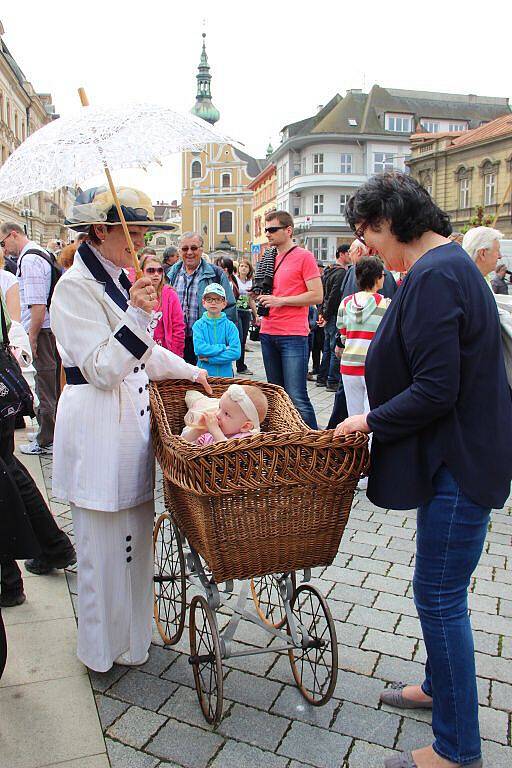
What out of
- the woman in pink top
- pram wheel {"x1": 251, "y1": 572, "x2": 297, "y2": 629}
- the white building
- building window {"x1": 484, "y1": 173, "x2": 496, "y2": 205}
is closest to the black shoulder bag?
pram wheel {"x1": 251, "y1": 572, "x2": 297, "y2": 629}

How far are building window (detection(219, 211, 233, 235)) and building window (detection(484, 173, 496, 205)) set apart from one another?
47.2 m

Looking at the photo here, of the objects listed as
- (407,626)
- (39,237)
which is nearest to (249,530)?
(407,626)

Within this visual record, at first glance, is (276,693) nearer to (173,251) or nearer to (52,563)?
(52,563)

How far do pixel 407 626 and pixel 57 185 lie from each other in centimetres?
272

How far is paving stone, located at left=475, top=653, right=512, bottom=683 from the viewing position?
Result: 323 centimetres

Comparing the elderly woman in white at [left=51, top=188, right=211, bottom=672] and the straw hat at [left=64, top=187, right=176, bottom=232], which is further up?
the straw hat at [left=64, top=187, right=176, bottom=232]

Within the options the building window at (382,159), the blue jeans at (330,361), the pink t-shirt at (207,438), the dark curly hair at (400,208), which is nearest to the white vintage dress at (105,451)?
the pink t-shirt at (207,438)

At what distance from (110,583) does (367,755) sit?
131 cm

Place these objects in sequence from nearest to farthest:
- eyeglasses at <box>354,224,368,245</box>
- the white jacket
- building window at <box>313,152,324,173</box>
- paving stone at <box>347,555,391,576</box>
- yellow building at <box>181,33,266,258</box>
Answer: eyeglasses at <box>354,224,368,245</box> → the white jacket → paving stone at <box>347,555,391,576</box> → building window at <box>313,152,324,173</box> → yellow building at <box>181,33,266,258</box>

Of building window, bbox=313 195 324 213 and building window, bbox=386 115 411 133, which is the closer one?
building window, bbox=313 195 324 213

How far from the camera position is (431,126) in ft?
206

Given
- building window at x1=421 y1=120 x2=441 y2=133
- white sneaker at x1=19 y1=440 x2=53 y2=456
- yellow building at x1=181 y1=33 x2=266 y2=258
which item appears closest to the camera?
white sneaker at x1=19 y1=440 x2=53 y2=456

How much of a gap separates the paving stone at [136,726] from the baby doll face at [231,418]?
1210mm

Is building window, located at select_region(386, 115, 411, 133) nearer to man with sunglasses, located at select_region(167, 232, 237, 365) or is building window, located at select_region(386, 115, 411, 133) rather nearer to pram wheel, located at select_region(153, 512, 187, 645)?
man with sunglasses, located at select_region(167, 232, 237, 365)
